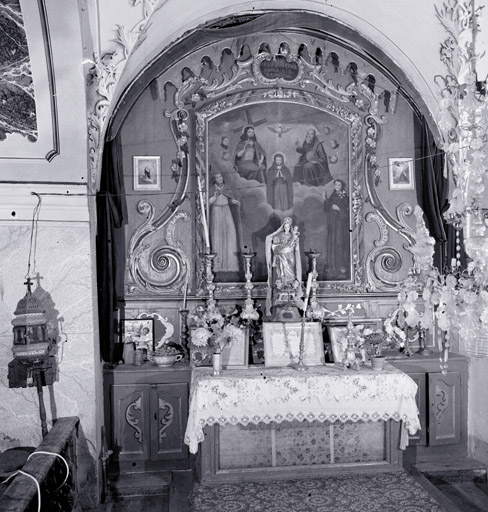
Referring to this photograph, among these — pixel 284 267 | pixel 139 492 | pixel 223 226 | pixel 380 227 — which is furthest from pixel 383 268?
pixel 139 492

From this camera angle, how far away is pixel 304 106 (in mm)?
6965

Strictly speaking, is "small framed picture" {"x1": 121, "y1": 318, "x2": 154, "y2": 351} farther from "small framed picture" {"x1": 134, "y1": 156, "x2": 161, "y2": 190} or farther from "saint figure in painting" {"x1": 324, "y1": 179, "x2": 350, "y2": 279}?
"saint figure in painting" {"x1": 324, "y1": 179, "x2": 350, "y2": 279}

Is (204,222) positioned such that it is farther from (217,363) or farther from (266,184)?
(217,363)

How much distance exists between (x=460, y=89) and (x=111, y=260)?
3.97 meters

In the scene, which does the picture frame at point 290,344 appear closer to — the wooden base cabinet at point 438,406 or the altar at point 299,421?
the altar at point 299,421

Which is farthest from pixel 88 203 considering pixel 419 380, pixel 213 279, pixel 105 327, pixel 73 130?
pixel 419 380

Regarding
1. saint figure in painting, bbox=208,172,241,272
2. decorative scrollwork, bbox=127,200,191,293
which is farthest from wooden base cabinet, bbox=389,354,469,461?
decorative scrollwork, bbox=127,200,191,293

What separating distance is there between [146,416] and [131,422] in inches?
6.8

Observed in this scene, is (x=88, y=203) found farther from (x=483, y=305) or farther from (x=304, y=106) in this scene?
(x=483, y=305)

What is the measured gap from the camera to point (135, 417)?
624 centimetres

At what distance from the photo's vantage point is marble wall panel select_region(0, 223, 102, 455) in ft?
17.5

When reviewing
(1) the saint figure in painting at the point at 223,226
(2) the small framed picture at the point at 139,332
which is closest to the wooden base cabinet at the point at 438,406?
(1) the saint figure in painting at the point at 223,226

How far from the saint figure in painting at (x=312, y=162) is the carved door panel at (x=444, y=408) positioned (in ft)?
8.65

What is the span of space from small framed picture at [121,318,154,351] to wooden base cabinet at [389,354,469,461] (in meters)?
2.83
